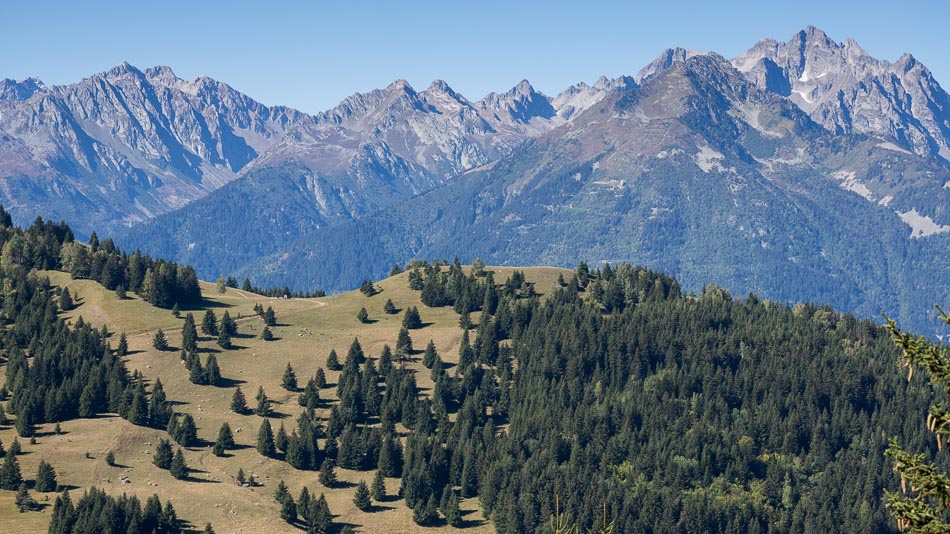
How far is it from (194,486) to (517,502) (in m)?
58.7

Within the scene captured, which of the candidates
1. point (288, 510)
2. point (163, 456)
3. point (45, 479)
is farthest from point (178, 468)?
point (288, 510)

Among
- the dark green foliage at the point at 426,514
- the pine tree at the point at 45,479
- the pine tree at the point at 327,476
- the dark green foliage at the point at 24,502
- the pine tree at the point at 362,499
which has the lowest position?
the dark green foliage at the point at 426,514

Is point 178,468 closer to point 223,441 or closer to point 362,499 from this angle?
point 223,441

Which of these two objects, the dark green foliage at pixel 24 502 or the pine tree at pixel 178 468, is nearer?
the dark green foliage at pixel 24 502

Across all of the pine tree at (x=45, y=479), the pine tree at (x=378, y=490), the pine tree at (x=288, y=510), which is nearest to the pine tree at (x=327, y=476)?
the pine tree at (x=378, y=490)

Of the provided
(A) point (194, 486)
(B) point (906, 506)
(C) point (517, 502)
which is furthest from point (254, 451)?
(B) point (906, 506)

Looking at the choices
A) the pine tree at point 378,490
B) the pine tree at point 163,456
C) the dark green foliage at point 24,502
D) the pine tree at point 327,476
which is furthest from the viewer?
the pine tree at point 327,476

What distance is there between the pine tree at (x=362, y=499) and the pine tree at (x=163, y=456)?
34912 mm

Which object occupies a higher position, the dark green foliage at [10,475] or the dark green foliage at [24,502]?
the dark green foliage at [10,475]

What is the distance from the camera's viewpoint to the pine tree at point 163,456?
184000 mm

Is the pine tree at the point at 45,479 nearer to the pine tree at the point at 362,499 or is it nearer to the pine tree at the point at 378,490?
the pine tree at the point at 362,499

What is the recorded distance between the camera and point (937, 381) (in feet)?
120

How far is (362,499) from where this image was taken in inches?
7200

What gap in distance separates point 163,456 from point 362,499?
37.4 metres
